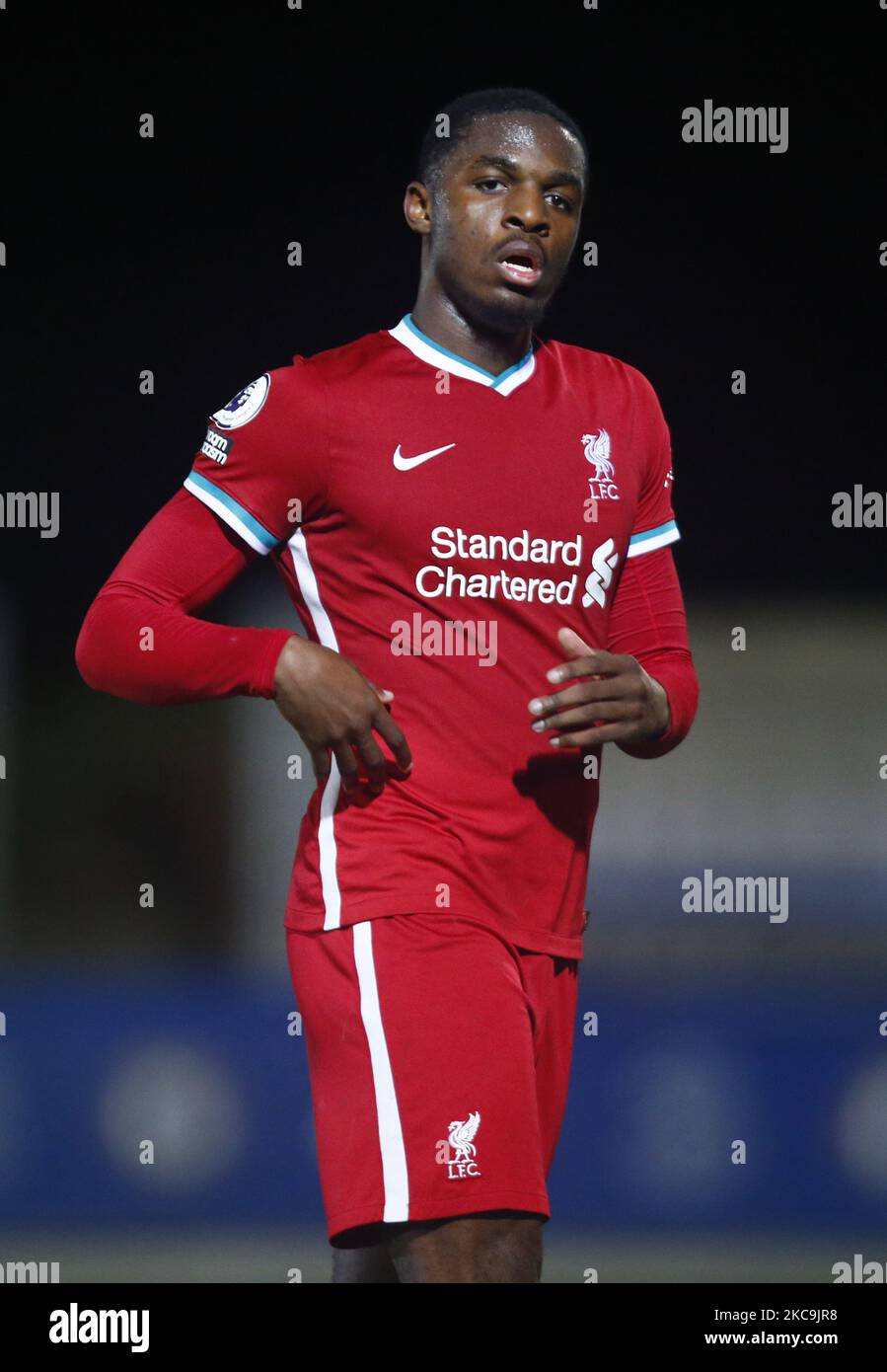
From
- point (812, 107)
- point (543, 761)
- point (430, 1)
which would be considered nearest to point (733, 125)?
point (812, 107)

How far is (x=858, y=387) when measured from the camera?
4.80 metres

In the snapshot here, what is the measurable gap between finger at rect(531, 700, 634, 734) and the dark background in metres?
1.76

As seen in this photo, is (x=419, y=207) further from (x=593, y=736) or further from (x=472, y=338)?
(x=593, y=736)

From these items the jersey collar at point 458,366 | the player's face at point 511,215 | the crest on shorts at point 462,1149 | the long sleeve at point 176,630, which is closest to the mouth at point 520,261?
the player's face at point 511,215

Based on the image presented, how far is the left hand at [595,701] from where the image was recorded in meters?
2.39

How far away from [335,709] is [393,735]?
8 centimetres

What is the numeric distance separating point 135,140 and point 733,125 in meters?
1.36

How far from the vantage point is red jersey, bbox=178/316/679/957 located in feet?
8.11

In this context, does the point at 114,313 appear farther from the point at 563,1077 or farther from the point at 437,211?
the point at 563,1077

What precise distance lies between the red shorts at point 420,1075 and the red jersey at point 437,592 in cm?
6

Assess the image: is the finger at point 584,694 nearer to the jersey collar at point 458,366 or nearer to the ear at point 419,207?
the jersey collar at point 458,366

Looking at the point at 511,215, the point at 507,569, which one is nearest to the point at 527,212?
the point at 511,215

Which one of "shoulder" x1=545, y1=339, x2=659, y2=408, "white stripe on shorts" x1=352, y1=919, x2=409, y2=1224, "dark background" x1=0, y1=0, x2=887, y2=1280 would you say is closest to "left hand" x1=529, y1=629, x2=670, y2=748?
"white stripe on shorts" x1=352, y1=919, x2=409, y2=1224

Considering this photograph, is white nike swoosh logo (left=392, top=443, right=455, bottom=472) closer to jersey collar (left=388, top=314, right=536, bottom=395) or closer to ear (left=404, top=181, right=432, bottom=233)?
jersey collar (left=388, top=314, right=536, bottom=395)
